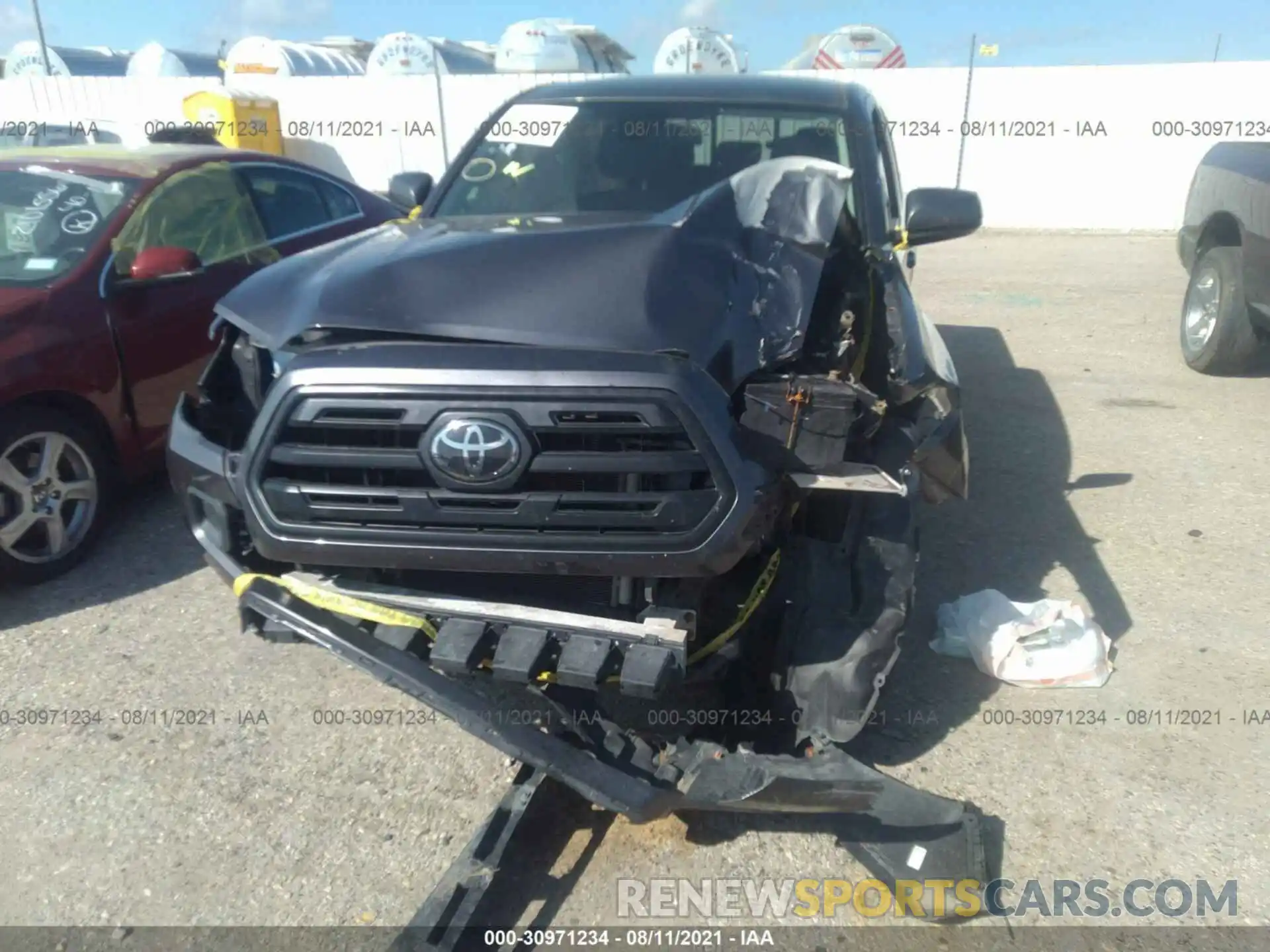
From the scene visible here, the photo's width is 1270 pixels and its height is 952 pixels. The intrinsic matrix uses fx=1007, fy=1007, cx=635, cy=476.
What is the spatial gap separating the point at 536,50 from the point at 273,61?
5290 millimetres

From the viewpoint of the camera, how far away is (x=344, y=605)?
2.51 m

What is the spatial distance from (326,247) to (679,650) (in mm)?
1721

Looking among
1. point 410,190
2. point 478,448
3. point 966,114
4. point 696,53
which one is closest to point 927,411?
point 478,448

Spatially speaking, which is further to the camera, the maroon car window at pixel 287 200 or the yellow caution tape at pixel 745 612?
the maroon car window at pixel 287 200

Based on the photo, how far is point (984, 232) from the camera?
15148 mm

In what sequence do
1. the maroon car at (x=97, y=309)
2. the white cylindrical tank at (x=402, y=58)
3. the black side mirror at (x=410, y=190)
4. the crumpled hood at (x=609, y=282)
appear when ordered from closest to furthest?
the crumpled hood at (x=609, y=282) < the maroon car at (x=97, y=309) < the black side mirror at (x=410, y=190) < the white cylindrical tank at (x=402, y=58)

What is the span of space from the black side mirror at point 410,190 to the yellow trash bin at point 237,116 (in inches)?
496

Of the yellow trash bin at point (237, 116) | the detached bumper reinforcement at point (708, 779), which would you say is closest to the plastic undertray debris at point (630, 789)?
the detached bumper reinforcement at point (708, 779)

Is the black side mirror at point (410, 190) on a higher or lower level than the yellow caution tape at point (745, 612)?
higher

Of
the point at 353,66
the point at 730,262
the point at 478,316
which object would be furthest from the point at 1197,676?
the point at 353,66

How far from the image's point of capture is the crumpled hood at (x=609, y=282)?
2.36 metres

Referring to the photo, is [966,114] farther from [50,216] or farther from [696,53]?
[50,216]

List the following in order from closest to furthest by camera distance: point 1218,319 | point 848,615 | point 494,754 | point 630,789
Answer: point 630,789
point 848,615
point 494,754
point 1218,319

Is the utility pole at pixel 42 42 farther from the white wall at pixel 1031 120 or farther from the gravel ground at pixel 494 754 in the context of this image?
the gravel ground at pixel 494 754
